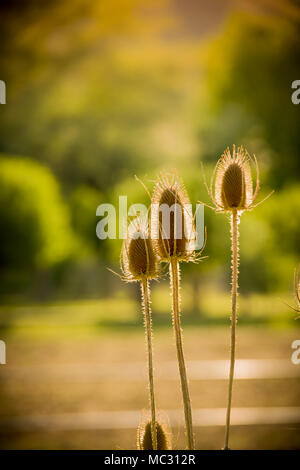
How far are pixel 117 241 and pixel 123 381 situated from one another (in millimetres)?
4774

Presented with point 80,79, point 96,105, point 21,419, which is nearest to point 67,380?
point 21,419

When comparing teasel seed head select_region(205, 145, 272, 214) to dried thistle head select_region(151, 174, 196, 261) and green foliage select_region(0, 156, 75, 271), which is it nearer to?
dried thistle head select_region(151, 174, 196, 261)

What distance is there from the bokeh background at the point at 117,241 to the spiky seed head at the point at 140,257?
12 centimetres

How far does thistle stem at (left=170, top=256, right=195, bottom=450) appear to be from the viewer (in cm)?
67

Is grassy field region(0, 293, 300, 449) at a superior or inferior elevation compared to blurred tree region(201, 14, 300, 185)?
inferior

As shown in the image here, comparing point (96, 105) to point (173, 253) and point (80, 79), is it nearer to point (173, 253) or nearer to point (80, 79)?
point (80, 79)

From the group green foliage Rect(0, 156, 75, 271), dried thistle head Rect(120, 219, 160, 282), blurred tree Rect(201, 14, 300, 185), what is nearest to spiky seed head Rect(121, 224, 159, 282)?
dried thistle head Rect(120, 219, 160, 282)

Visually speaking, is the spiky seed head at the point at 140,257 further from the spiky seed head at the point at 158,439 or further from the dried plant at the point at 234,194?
the spiky seed head at the point at 158,439

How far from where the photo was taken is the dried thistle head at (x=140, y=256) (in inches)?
29.1

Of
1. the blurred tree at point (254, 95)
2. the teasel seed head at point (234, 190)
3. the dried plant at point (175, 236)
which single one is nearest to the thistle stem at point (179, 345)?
the dried plant at point (175, 236)

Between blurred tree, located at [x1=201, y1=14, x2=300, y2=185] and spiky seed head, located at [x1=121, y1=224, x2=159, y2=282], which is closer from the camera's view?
spiky seed head, located at [x1=121, y1=224, x2=159, y2=282]

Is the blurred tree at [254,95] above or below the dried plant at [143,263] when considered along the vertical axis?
above

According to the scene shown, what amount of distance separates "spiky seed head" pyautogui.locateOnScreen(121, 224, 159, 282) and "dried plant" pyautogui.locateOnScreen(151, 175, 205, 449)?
0.07 ft
